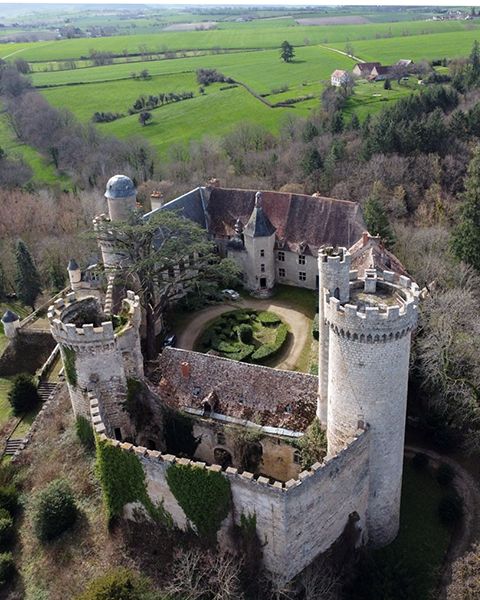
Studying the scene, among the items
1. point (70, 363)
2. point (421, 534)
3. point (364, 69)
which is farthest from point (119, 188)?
point (364, 69)

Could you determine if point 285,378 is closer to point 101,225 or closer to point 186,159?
point 101,225

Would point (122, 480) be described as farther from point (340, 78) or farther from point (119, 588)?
point (340, 78)

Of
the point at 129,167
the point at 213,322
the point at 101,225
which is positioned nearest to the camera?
the point at 101,225

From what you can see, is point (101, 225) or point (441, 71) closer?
point (101, 225)

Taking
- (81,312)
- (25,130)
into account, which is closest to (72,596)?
(81,312)

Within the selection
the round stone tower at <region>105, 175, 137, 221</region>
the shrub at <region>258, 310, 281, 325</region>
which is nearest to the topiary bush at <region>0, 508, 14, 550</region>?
the round stone tower at <region>105, 175, 137, 221</region>

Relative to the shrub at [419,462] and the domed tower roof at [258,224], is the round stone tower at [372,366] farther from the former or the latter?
the domed tower roof at [258,224]
